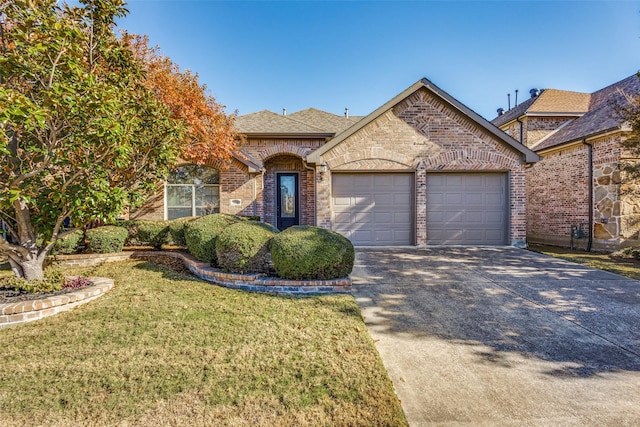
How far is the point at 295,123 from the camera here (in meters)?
13.5

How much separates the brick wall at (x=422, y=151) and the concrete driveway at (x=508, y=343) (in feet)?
12.1

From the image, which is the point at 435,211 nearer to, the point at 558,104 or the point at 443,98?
the point at 443,98

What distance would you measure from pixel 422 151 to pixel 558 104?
36.6ft

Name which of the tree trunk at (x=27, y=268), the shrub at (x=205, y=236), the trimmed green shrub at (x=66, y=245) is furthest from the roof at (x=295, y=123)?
the tree trunk at (x=27, y=268)

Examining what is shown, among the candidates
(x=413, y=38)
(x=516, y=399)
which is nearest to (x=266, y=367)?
(x=516, y=399)

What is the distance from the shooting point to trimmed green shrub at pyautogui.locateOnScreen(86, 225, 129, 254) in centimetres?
789

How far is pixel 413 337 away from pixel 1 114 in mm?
5422

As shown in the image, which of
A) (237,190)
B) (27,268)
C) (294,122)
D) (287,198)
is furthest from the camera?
(294,122)

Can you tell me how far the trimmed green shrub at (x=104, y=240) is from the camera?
7.89m

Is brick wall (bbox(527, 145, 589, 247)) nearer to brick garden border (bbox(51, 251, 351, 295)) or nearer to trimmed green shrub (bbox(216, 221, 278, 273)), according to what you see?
brick garden border (bbox(51, 251, 351, 295))

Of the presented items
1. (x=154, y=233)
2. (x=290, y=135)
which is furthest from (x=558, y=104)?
(x=154, y=233)

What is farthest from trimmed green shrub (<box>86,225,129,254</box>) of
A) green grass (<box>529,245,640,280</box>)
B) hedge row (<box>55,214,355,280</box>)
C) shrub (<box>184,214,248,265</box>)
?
green grass (<box>529,245,640,280</box>)

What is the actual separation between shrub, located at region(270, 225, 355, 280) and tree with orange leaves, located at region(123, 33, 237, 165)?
4.42 metres

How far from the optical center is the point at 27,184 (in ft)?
14.9
